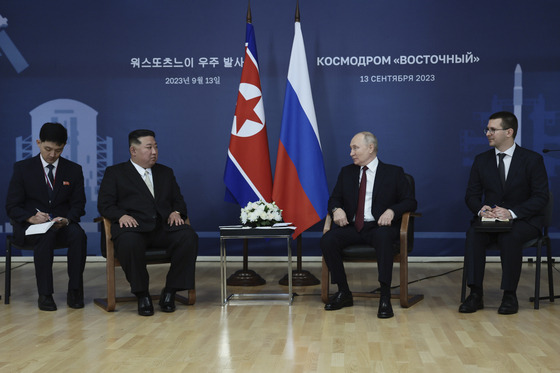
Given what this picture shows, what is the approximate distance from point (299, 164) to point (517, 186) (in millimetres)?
1875

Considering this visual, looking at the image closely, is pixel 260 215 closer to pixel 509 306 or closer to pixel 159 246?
pixel 159 246

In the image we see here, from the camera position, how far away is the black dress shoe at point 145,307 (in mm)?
4270

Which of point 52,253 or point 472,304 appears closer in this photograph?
point 472,304

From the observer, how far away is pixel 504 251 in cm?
434

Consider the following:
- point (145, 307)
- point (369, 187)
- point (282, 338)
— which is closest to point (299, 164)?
point (369, 187)

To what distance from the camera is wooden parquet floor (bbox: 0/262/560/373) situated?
3066mm

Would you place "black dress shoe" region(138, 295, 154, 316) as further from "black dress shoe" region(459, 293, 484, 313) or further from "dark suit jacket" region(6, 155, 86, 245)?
"black dress shoe" region(459, 293, 484, 313)

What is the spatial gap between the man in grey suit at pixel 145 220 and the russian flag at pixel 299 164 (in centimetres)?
112

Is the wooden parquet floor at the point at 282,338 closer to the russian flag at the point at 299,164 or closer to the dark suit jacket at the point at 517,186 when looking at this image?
the dark suit jacket at the point at 517,186

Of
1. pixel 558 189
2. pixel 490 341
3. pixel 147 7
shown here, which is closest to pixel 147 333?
pixel 490 341

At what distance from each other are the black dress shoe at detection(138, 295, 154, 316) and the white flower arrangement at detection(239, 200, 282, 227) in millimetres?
869

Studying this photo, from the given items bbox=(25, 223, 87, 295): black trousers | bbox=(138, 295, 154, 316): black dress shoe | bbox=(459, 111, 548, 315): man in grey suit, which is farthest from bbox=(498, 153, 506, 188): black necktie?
bbox=(25, 223, 87, 295): black trousers

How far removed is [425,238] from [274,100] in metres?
2.12

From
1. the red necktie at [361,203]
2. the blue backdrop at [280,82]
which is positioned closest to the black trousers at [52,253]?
the red necktie at [361,203]
